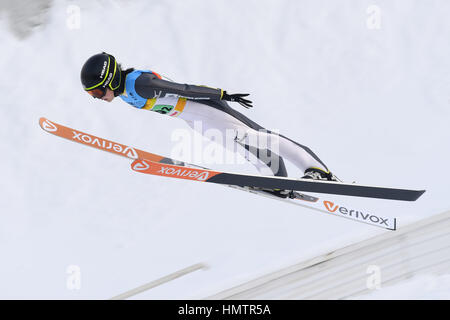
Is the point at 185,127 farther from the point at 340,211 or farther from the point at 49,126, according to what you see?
the point at 340,211

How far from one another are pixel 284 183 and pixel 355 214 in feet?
2.87

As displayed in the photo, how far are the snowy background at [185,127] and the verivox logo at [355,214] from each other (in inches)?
6.2

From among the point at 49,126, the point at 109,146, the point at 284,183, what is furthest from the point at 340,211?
the point at 49,126

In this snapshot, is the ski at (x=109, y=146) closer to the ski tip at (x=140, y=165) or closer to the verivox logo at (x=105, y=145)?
the verivox logo at (x=105, y=145)

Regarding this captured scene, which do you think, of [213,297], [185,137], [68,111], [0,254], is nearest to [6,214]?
[0,254]

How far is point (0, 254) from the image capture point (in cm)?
568

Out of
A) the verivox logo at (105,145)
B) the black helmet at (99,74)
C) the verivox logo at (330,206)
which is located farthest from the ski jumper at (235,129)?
the verivox logo at (330,206)

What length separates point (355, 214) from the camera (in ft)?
16.6

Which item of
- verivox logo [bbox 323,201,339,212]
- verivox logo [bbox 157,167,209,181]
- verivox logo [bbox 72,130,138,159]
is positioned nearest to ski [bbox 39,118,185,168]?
verivox logo [bbox 72,130,138,159]

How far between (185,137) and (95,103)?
117 cm

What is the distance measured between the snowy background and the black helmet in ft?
6.08

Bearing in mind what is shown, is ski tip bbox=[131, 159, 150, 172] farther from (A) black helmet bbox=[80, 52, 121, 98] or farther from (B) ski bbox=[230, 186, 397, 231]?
(B) ski bbox=[230, 186, 397, 231]

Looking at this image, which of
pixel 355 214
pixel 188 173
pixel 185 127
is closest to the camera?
pixel 188 173
